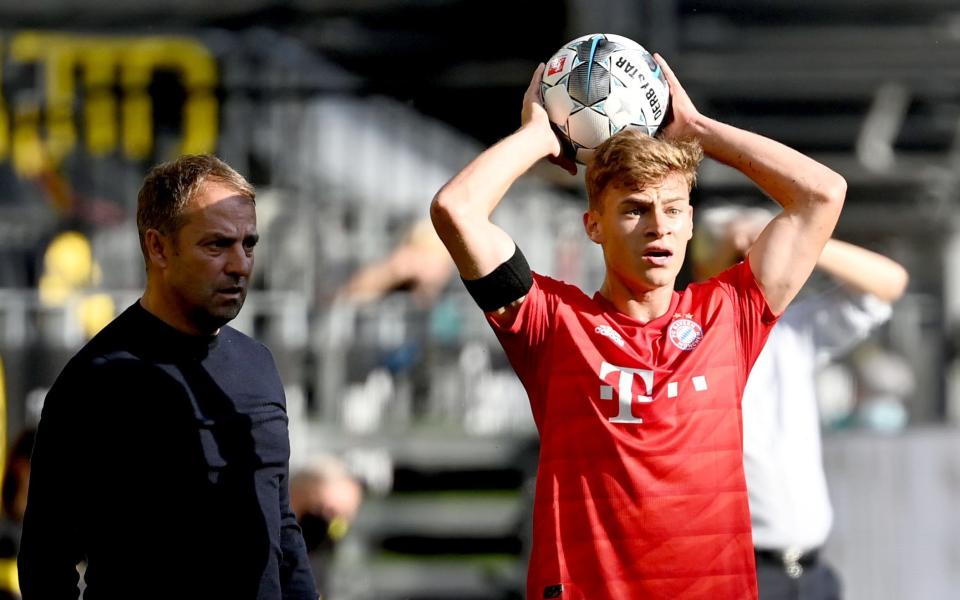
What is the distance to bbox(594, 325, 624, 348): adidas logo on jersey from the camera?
3.52 meters

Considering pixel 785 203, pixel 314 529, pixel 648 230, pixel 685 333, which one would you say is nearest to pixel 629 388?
pixel 685 333

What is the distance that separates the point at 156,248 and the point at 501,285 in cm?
84

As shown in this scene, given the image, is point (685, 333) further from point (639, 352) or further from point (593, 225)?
point (593, 225)

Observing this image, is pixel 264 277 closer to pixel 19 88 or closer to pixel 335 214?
pixel 335 214

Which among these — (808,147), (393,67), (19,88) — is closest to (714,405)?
(19,88)

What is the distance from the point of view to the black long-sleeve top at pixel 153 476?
3.35 m

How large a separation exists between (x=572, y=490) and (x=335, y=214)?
6.13 metres

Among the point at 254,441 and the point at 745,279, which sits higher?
the point at 745,279

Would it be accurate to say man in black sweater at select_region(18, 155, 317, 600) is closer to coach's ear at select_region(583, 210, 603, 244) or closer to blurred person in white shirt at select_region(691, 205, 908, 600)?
coach's ear at select_region(583, 210, 603, 244)

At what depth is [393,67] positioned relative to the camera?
1209cm

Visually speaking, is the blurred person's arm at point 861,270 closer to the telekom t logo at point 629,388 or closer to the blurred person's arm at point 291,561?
the telekom t logo at point 629,388

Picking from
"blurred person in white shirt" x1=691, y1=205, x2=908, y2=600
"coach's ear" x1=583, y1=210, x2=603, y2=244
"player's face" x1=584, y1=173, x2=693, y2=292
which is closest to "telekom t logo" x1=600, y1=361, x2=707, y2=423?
"player's face" x1=584, y1=173, x2=693, y2=292

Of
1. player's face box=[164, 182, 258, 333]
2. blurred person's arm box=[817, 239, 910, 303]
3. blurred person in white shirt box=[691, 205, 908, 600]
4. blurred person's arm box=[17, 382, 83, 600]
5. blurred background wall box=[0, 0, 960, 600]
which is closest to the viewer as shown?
blurred person's arm box=[17, 382, 83, 600]

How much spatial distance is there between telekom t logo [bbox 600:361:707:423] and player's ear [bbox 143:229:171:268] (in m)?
1.07
